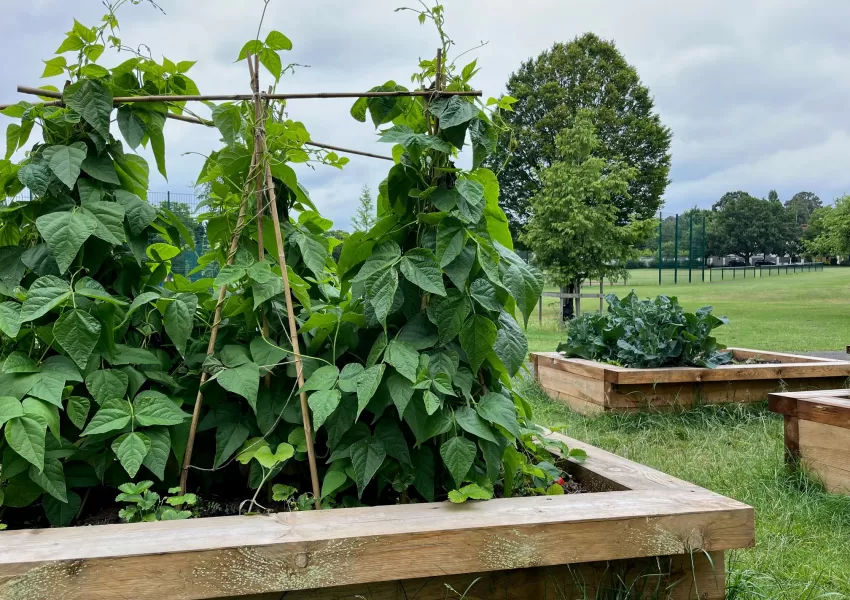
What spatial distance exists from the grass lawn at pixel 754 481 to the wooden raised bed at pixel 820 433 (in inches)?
3.4

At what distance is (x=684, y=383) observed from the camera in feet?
15.9

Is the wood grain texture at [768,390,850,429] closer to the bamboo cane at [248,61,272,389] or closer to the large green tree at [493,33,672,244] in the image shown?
the bamboo cane at [248,61,272,389]

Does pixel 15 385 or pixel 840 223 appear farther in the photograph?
pixel 840 223

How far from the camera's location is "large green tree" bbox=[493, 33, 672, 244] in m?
27.7

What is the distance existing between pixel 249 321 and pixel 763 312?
21400mm

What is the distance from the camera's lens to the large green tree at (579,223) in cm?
1571

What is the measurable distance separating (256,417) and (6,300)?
76cm

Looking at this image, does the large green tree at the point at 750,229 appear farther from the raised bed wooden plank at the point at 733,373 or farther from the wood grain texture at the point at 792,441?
the wood grain texture at the point at 792,441

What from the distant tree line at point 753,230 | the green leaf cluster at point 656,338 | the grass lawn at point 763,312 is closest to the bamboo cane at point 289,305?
the green leaf cluster at point 656,338

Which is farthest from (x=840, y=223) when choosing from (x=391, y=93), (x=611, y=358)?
(x=391, y=93)

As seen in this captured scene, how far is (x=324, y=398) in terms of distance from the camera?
1.68m

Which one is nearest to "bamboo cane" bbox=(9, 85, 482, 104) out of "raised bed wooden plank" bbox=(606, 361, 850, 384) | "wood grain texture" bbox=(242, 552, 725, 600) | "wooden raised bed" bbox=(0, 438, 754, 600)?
"wooden raised bed" bbox=(0, 438, 754, 600)

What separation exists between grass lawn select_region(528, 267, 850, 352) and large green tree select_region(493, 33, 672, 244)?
15.6 feet

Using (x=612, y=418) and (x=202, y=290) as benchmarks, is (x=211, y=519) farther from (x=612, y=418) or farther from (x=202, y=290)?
(x=612, y=418)
